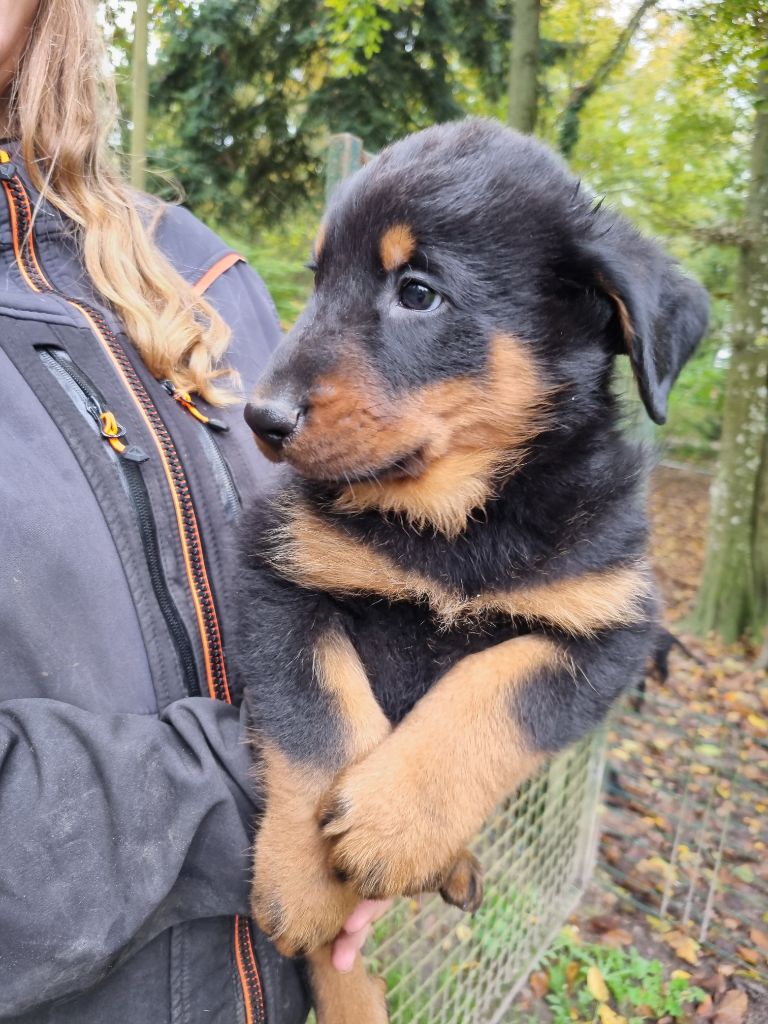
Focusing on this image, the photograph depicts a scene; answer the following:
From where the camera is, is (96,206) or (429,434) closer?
(429,434)

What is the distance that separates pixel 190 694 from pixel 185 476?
43 centimetres

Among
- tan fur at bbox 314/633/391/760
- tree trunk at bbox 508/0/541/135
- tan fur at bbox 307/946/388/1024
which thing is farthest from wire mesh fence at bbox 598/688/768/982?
tree trunk at bbox 508/0/541/135

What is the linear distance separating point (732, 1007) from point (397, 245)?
3623mm

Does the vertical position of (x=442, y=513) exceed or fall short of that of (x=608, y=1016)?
it exceeds it

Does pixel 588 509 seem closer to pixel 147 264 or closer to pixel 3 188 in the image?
pixel 147 264

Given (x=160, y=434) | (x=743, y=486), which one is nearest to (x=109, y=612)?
(x=160, y=434)

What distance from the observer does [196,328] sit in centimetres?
174

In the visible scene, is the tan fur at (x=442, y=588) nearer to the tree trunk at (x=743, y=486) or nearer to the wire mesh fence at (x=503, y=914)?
the wire mesh fence at (x=503, y=914)

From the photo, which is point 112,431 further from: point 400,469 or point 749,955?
point 749,955

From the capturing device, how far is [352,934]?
1377 mm

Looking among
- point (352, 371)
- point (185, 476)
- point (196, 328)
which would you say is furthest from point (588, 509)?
point (196, 328)

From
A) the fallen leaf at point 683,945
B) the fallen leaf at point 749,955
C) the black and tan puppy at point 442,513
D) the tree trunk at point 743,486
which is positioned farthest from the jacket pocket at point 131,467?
the tree trunk at point 743,486

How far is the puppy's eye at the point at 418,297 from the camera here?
149 cm

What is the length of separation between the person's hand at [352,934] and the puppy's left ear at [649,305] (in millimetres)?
1075
